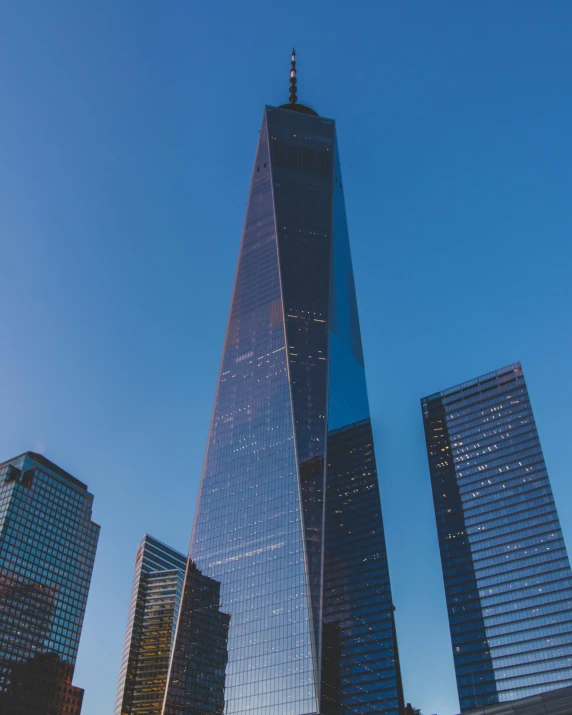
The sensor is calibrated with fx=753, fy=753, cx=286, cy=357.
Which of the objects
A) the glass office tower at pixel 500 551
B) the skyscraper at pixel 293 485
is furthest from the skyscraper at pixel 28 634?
the glass office tower at pixel 500 551

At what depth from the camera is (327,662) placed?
164 meters

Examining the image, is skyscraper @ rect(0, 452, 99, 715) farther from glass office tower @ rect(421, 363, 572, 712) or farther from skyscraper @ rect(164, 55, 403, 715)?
glass office tower @ rect(421, 363, 572, 712)

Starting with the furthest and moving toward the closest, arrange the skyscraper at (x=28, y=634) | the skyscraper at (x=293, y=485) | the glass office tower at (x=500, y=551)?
the skyscraper at (x=28, y=634)
the glass office tower at (x=500, y=551)
the skyscraper at (x=293, y=485)

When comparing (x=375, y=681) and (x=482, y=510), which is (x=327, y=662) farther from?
(x=482, y=510)

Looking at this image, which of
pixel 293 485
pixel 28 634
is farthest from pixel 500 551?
pixel 28 634

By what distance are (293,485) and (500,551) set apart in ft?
196

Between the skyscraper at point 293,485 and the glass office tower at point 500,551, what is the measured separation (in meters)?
17.0

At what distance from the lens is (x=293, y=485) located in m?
137

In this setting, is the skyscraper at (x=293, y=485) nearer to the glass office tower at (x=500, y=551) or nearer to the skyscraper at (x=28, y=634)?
the glass office tower at (x=500, y=551)

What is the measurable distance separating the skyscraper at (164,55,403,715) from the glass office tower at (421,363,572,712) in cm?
1696

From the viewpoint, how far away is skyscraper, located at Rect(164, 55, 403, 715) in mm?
128250

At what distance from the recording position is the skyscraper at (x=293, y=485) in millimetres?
128250

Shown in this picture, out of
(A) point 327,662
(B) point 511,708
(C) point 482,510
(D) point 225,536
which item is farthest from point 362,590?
(B) point 511,708

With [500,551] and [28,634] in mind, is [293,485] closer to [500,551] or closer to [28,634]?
[500,551]
